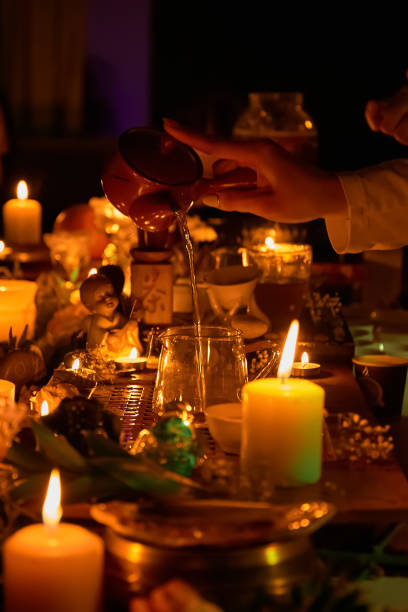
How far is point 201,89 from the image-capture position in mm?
5766

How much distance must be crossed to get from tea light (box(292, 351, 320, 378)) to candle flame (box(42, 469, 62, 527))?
78 cm

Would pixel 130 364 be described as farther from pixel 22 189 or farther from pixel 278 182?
pixel 22 189

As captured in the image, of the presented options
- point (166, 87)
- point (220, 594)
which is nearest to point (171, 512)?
point (220, 594)

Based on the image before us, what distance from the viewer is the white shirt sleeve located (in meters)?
1.39

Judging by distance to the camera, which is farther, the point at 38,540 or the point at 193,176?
the point at 193,176

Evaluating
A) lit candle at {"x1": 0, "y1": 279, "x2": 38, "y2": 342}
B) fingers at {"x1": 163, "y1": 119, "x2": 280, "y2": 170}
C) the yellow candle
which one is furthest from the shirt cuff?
lit candle at {"x1": 0, "y1": 279, "x2": 38, "y2": 342}

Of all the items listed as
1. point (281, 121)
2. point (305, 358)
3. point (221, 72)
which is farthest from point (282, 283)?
point (221, 72)

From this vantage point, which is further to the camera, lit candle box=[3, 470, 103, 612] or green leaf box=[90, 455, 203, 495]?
green leaf box=[90, 455, 203, 495]

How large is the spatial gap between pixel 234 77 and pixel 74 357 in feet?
13.9

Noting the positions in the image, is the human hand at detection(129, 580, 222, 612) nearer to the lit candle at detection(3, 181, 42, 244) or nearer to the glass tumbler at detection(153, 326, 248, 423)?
the glass tumbler at detection(153, 326, 248, 423)

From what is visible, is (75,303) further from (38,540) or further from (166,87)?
(166,87)

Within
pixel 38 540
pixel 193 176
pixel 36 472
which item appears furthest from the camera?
pixel 193 176

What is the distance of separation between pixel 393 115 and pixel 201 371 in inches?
20.1

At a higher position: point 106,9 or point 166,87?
point 106,9
